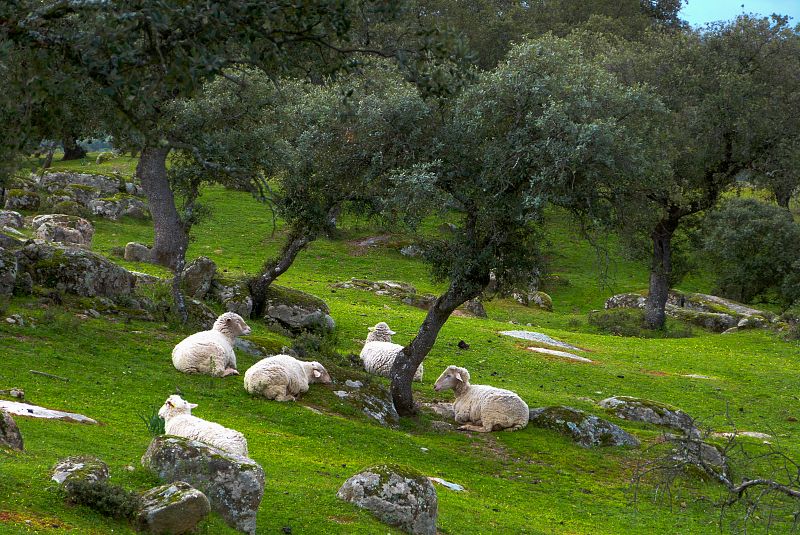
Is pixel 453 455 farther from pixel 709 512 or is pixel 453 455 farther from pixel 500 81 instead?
pixel 500 81

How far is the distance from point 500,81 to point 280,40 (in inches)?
439

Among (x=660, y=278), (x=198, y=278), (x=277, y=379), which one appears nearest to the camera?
(x=277, y=379)

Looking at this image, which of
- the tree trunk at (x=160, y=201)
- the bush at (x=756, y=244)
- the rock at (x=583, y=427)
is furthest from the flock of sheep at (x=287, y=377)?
the bush at (x=756, y=244)

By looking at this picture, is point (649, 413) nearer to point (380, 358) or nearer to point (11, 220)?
point (380, 358)

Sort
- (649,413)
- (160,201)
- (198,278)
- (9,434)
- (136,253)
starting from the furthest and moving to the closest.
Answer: (136,253) < (160,201) < (198,278) < (649,413) < (9,434)

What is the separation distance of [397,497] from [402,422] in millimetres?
9341

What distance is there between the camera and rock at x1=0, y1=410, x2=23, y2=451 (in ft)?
35.6

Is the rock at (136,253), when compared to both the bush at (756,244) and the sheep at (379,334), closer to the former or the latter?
the sheep at (379,334)

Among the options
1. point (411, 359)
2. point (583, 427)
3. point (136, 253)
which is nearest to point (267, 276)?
point (411, 359)

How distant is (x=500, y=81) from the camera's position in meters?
19.4

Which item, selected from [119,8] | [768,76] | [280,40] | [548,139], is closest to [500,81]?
[548,139]

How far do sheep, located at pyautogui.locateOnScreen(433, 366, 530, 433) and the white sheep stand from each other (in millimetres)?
3209

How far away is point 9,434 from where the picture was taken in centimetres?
1094

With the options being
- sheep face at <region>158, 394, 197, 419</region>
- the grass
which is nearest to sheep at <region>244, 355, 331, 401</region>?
the grass
